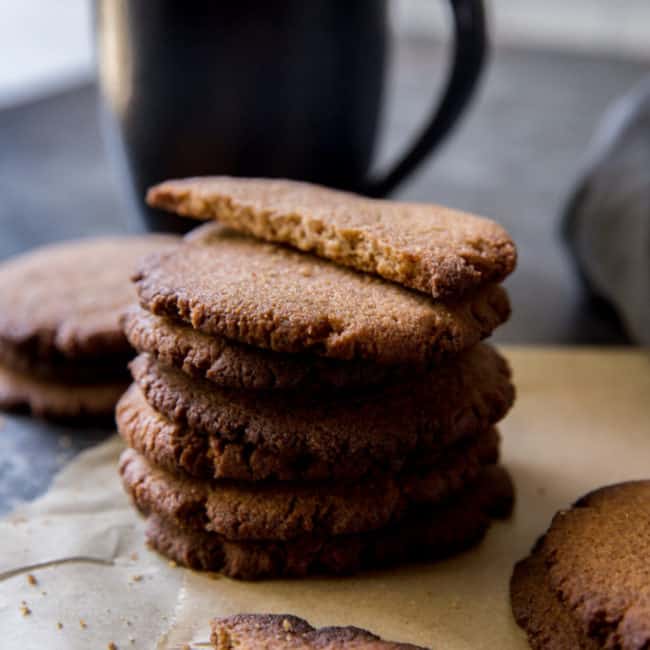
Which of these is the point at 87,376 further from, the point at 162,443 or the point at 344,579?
the point at 344,579

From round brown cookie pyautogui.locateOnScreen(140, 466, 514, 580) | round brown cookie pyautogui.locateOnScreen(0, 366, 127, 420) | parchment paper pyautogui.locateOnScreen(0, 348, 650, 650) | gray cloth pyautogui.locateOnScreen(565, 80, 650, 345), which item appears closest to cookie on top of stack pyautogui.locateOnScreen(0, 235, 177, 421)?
round brown cookie pyautogui.locateOnScreen(0, 366, 127, 420)

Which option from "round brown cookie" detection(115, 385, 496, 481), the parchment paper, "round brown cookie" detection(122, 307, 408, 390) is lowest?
the parchment paper

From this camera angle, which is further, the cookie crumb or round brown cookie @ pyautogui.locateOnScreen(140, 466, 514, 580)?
the cookie crumb

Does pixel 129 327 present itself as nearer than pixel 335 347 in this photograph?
No

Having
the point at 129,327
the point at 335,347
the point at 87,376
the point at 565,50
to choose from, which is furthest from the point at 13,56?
the point at 335,347

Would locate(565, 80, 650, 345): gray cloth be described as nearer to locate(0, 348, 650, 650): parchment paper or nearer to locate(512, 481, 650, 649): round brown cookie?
locate(0, 348, 650, 650): parchment paper

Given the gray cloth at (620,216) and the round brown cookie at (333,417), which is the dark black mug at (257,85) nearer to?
the gray cloth at (620,216)

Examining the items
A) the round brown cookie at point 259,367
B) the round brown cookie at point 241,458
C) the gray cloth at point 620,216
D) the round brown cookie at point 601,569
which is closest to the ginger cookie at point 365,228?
the round brown cookie at point 259,367
